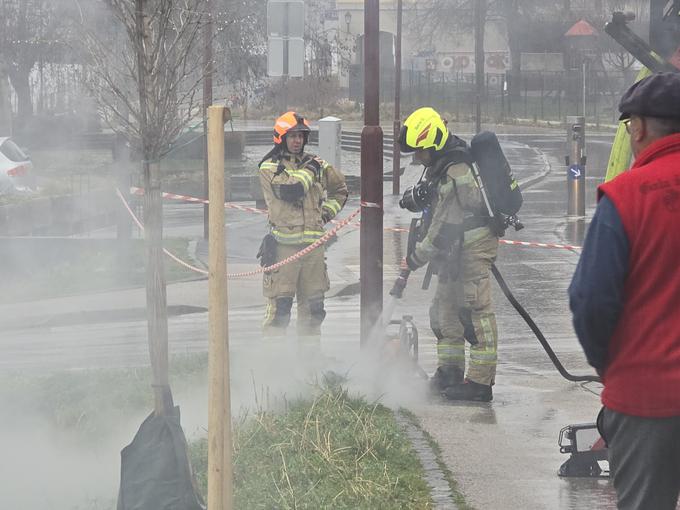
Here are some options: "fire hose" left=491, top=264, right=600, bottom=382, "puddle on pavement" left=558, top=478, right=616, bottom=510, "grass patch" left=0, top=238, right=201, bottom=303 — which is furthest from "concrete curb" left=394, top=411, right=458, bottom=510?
"grass patch" left=0, top=238, right=201, bottom=303

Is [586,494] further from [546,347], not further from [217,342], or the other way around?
[217,342]

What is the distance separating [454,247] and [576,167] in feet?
35.3

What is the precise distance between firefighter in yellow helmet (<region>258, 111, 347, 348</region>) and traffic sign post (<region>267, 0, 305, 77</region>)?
16.7 feet

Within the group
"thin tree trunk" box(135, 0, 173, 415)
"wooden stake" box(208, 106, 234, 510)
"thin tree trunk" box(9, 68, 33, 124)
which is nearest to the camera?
"wooden stake" box(208, 106, 234, 510)

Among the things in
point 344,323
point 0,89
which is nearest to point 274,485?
point 344,323

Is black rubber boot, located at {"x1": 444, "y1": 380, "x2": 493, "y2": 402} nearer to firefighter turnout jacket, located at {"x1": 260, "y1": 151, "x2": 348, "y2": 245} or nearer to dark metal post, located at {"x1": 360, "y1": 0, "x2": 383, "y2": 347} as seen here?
dark metal post, located at {"x1": 360, "y1": 0, "x2": 383, "y2": 347}

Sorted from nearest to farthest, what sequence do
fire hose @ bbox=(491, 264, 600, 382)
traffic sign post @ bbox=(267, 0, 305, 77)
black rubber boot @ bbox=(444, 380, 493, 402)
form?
1. fire hose @ bbox=(491, 264, 600, 382)
2. black rubber boot @ bbox=(444, 380, 493, 402)
3. traffic sign post @ bbox=(267, 0, 305, 77)

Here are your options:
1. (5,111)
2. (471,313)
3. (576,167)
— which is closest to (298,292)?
(471,313)

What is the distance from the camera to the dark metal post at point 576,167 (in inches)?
723

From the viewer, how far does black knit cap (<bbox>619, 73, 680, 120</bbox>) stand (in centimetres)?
391

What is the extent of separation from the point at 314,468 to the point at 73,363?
471 centimetres

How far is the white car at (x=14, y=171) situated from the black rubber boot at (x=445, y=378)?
1532cm

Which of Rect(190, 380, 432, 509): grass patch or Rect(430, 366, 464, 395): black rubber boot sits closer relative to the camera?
Rect(190, 380, 432, 509): grass patch

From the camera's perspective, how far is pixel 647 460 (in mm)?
3854
